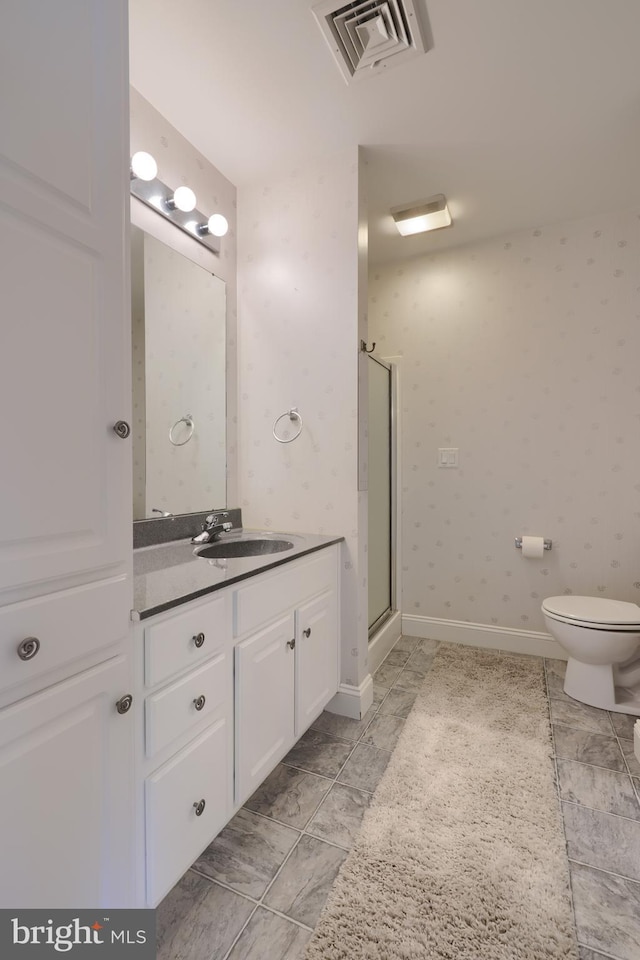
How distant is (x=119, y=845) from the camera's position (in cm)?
85

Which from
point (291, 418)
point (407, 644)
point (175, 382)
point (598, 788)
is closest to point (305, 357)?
point (291, 418)

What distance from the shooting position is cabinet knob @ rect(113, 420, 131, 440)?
0.85 m

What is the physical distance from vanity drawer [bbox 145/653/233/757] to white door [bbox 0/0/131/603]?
1.15 feet

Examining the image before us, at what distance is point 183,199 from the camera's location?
171 centimetres

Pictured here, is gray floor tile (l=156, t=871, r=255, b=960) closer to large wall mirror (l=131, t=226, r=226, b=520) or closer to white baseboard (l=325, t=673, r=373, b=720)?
white baseboard (l=325, t=673, r=373, b=720)

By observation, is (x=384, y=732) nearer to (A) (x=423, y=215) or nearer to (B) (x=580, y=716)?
(B) (x=580, y=716)

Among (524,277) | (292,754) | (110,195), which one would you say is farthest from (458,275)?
(292,754)

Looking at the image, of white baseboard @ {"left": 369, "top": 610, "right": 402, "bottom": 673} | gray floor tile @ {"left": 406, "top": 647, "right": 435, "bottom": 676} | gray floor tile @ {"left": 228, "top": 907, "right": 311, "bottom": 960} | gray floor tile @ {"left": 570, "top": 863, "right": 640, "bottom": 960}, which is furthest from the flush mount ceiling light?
gray floor tile @ {"left": 228, "top": 907, "right": 311, "bottom": 960}

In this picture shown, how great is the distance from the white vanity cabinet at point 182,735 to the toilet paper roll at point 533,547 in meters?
1.95

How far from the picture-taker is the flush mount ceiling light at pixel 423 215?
88.9 inches

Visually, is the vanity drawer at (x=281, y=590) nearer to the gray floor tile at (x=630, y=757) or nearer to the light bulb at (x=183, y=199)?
the gray floor tile at (x=630, y=757)

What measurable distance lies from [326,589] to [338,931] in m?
0.99

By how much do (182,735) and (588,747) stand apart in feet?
5.36

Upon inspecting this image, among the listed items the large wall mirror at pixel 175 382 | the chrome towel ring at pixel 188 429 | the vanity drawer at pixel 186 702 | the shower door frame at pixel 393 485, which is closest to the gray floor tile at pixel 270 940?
the vanity drawer at pixel 186 702
